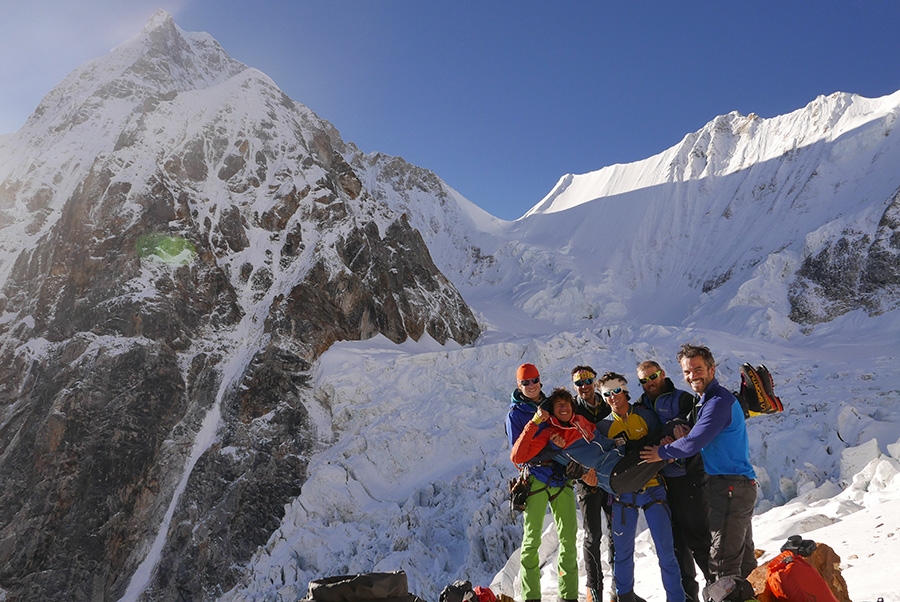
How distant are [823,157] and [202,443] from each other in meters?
67.1

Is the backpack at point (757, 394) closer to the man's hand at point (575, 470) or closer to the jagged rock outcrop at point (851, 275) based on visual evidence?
the man's hand at point (575, 470)

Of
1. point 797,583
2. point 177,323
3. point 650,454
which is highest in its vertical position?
point 177,323

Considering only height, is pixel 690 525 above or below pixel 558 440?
below

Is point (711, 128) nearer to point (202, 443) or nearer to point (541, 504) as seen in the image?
point (202, 443)

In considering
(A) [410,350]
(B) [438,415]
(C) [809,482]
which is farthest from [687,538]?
(A) [410,350]

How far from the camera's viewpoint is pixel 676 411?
188 inches

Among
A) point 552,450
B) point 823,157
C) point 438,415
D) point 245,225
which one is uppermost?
point 823,157

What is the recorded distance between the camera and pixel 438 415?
25.2 metres

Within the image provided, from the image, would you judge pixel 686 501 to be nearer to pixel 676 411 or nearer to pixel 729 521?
pixel 729 521

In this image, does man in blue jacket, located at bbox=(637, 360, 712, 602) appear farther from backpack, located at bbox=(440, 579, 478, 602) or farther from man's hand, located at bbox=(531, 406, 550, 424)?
backpack, located at bbox=(440, 579, 478, 602)

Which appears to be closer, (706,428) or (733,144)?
(706,428)

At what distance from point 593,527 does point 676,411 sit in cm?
165

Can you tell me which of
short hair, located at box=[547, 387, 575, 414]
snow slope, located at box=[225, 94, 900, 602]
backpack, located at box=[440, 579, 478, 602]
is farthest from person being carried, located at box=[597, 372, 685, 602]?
backpack, located at box=[440, 579, 478, 602]

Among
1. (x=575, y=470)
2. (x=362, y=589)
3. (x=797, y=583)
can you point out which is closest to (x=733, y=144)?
(x=575, y=470)
